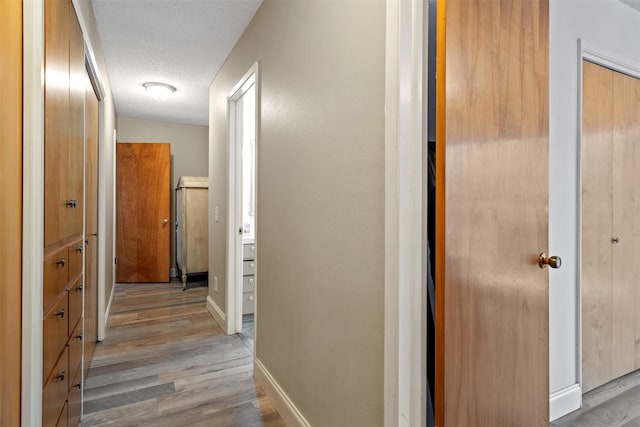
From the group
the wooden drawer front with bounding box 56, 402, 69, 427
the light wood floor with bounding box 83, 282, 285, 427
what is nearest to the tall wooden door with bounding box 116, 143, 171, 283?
the light wood floor with bounding box 83, 282, 285, 427

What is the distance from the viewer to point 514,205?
1271mm

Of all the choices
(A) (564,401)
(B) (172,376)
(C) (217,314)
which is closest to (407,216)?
(A) (564,401)

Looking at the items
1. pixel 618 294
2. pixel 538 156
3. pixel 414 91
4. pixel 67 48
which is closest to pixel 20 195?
pixel 67 48

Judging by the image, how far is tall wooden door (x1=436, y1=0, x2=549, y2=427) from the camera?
3.48 feet

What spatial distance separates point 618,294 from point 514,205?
1482 millimetres

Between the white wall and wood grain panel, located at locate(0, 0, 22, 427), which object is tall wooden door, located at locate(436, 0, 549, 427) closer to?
the white wall

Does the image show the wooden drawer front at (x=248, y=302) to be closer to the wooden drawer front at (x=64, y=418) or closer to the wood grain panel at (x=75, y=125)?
the wood grain panel at (x=75, y=125)

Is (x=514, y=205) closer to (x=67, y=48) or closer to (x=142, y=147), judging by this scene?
(x=67, y=48)

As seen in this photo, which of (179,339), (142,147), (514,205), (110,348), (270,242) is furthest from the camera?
(142,147)

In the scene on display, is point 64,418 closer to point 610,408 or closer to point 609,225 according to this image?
point 610,408

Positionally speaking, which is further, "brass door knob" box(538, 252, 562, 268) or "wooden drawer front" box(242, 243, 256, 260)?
"wooden drawer front" box(242, 243, 256, 260)

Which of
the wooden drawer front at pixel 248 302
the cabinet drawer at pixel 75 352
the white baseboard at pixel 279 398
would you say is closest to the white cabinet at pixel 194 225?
the wooden drawer front at pixel 248 302

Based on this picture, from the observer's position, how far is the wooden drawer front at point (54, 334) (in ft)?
3.34

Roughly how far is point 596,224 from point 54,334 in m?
2.68
